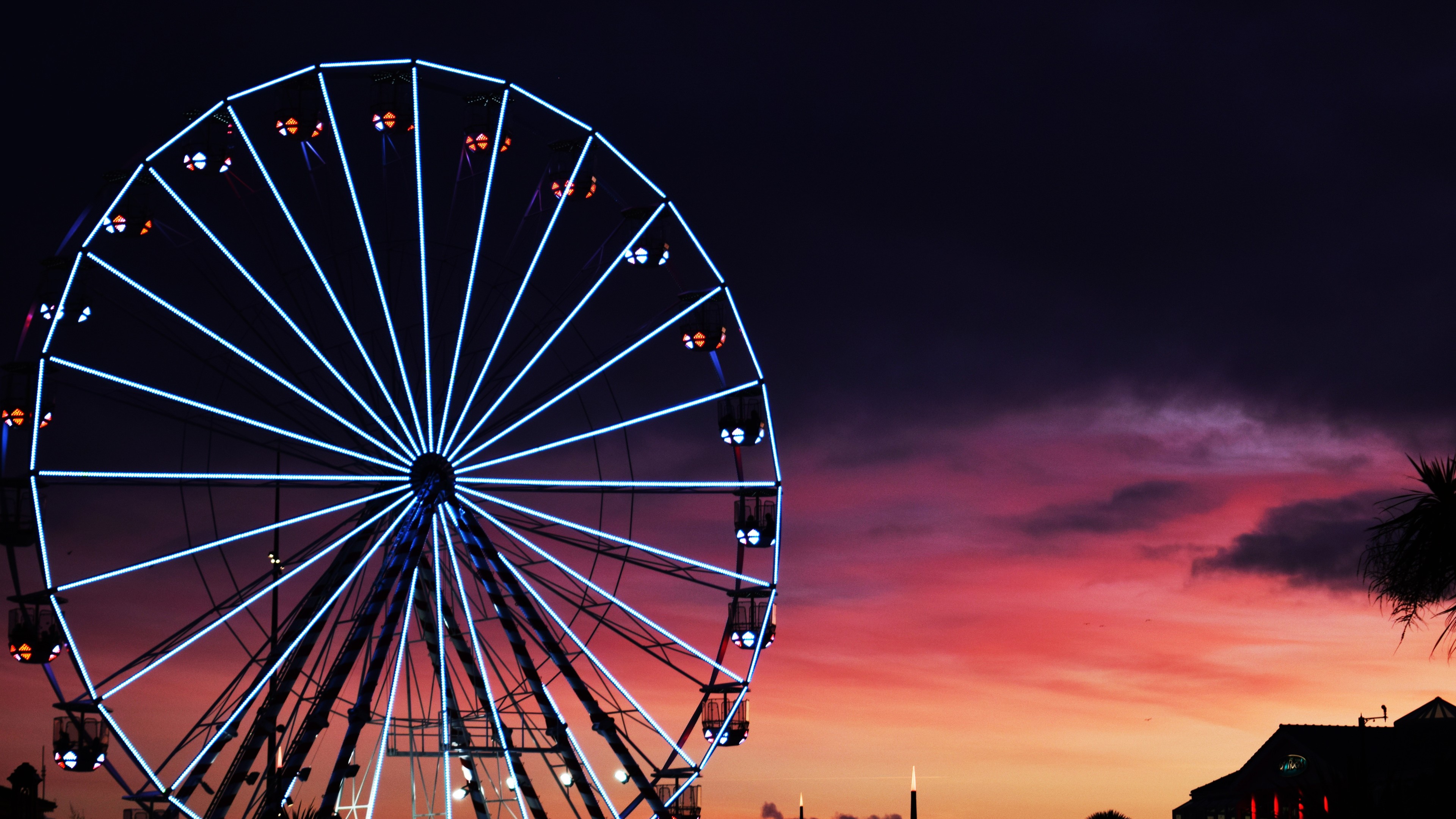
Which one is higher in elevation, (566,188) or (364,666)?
(566,188)

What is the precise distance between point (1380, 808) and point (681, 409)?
52.9 ft

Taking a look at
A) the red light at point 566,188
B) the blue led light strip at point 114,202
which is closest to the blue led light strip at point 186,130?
the blue led light strip at point 114,202

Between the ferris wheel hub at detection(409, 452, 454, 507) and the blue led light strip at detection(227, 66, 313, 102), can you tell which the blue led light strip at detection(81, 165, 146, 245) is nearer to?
the blue led light strip at detection(227, 66, 313, 102)

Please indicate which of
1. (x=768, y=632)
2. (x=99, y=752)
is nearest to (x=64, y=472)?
(x=99, y=752)

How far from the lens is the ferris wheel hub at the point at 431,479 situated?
106ft

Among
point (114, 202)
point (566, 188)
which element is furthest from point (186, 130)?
point (566, 188)

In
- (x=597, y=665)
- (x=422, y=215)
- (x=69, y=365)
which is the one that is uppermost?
(x=422, y=215)

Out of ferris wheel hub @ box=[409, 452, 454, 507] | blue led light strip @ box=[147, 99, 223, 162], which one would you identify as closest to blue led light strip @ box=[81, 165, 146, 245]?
blue led light strip @ box=[147, 99, 223, 162]

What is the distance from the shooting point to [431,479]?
3225 centimetres

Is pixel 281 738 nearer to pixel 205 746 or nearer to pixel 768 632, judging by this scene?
pixel 205 746

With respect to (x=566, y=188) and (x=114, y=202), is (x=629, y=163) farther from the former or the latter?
(x=114, y=202)

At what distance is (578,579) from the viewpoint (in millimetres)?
32906

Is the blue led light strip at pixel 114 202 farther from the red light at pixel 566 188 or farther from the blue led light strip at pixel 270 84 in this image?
the red light at pixel 566 188

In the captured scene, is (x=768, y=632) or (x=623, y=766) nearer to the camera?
(x=623, y=766)
